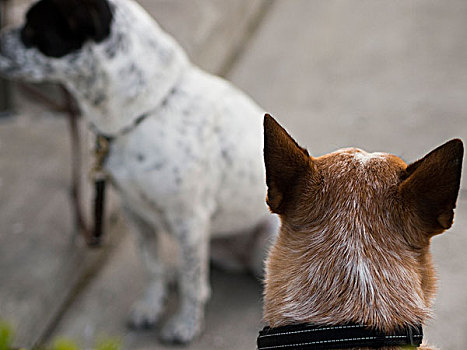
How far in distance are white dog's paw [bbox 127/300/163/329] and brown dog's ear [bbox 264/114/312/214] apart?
163 centimetres

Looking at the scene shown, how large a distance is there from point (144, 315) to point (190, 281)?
0.37m

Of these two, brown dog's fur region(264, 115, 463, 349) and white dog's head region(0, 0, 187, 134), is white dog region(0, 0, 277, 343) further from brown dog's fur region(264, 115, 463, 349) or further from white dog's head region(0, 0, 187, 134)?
brown dog's fur region(264, 115, 463, 349)

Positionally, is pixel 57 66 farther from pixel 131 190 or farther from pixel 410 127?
pixel 410 127

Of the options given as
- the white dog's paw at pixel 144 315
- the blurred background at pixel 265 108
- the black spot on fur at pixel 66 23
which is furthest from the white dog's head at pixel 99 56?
the blurred background at pixel 265 108

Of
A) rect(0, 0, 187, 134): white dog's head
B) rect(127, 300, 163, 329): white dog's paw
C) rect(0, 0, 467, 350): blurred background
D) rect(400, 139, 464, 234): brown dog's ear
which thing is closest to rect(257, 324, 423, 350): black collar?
rect(400, 139, 464, 234): brown dog's ear

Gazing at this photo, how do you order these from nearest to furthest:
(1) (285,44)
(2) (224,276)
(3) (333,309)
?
(3) (333,309), (2) (224,276), (1) (285,44)

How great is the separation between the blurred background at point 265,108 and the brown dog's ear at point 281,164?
114cm

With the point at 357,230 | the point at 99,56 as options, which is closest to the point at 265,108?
the point at 99,56

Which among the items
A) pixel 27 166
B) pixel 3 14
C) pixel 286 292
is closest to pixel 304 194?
pixel 286 292

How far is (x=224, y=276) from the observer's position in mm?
3223

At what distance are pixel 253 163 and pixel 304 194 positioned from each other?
1262 mm

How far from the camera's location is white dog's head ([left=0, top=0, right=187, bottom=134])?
226cm

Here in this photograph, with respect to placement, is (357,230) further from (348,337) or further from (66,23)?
(66,23)

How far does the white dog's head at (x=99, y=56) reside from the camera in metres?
2.26
